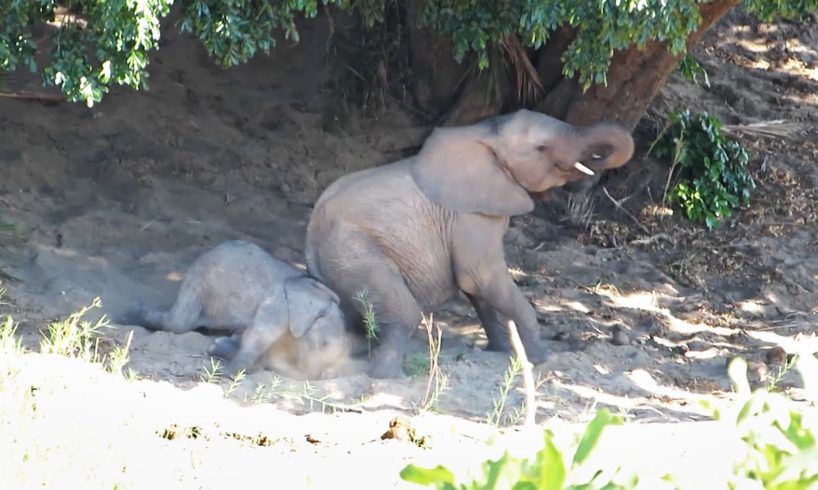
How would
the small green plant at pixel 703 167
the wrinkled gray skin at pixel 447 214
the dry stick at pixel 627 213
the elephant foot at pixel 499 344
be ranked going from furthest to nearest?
1. the small green plant at pixel 703 167
2. the dry stick at pixel 627 213
3. the elephant foot at pixel 499 344
4. the wrinkled gray skin at pixel 447 214

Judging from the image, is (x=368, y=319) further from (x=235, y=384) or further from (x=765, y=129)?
(x=765, y=129)

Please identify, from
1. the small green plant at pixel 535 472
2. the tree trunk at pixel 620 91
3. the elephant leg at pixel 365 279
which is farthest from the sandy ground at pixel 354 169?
the small green plant at pixel 535 472

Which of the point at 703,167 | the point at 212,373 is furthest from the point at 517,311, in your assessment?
the point at 703,167

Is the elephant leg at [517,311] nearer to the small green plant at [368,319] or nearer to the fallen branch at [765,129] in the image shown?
the small green plant at [368,319]

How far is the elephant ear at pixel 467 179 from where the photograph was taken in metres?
8.23

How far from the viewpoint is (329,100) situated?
11609mm

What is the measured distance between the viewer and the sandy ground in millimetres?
7680

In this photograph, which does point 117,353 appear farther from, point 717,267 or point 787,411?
point 717,267

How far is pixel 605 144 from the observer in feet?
26.4

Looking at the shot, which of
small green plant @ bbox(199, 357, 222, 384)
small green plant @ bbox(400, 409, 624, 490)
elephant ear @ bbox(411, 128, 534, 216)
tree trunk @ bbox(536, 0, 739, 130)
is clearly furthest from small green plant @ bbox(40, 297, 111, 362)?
tree trunk @ bbox(536, 0, 739, 130)

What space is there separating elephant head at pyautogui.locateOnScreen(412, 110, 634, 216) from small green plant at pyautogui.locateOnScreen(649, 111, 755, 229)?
3.31 m

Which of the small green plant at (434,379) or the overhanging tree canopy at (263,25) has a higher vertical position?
the overhanging tree canopy at (263,25)

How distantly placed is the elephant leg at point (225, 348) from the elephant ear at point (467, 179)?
1557 millimetres

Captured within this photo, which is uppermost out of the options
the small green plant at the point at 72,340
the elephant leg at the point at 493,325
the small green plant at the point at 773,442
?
the small green plant at the point at 773,442
